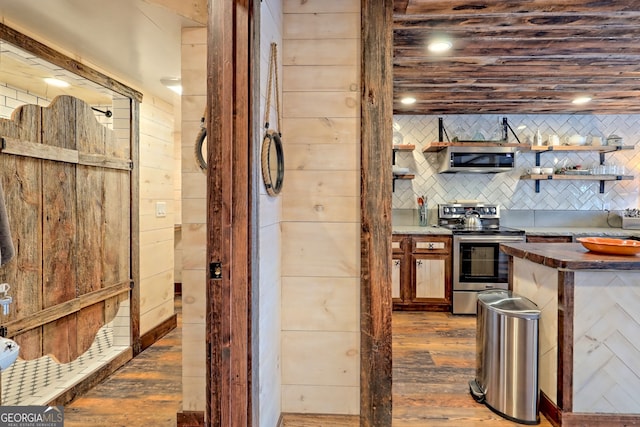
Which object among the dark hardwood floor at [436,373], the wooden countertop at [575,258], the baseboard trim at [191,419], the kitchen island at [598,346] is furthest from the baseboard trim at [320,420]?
the wooden countertop at [575,258]

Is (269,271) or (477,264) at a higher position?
(269,271)

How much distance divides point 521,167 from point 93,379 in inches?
200

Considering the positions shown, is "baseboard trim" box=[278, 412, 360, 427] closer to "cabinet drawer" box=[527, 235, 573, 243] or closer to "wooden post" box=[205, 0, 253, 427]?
"wooden post" box=[205, 0, 253, 427]

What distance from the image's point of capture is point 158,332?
323 cm

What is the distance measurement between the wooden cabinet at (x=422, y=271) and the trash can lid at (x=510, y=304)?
4.96 feet

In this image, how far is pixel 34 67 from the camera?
2.16 meters

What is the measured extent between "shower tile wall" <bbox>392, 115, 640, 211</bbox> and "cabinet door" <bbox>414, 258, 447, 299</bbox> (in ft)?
3.15

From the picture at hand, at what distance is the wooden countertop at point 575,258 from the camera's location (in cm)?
188

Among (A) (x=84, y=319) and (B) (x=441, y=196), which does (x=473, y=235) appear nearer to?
(B) (x=441, y=196)

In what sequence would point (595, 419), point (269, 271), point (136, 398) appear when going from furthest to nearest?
point (136, 398)
point (595, 419)
point (269, 271)

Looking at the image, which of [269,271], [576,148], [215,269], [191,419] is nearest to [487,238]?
[576,148]

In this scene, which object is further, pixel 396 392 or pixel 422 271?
pixel 422 271

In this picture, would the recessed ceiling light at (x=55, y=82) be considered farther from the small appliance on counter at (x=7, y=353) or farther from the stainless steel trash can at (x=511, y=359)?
the stainless steel trash can at (x=511, y=359)

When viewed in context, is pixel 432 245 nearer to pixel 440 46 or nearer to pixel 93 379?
pixel 440 46
